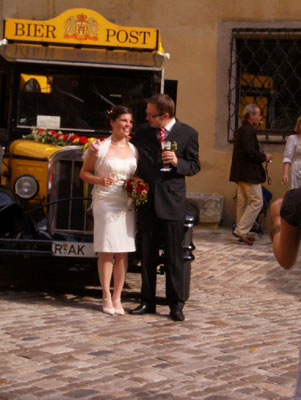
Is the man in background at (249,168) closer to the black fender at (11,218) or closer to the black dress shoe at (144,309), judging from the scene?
the black dress shoe at (144,309)

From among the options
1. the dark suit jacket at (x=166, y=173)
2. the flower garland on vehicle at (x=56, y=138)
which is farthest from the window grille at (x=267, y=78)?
the dark suit jacket at (x=166, y=173)

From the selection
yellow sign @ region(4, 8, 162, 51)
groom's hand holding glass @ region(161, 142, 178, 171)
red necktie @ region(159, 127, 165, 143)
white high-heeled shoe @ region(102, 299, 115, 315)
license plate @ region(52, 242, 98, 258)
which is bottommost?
white high-heeled shoe @ region(102, 299, 115, 315)

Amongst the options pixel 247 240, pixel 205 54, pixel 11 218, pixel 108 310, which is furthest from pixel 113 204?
pixel 205 54

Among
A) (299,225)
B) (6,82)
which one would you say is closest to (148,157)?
(6,82)

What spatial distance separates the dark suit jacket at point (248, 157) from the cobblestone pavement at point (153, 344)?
7.94 feet

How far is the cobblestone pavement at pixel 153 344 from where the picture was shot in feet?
Answer: 16.3

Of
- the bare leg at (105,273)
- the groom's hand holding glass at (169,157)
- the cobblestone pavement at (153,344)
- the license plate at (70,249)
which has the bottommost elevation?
the cobblestone pavement at (153,344)

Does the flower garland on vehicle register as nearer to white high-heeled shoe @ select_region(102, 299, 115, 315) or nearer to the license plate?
the license plate

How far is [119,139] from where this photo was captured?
7453 mm

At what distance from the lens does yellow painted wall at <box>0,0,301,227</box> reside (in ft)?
44.0

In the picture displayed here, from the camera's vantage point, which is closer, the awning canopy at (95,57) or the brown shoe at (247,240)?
the awning canopy at (95,57)

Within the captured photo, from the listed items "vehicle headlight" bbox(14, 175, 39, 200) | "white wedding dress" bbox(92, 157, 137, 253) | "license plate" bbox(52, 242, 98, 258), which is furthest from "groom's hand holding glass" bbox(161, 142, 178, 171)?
"vehicle headlight" bbox(14, 175, 39, 200)

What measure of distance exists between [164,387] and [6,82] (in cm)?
487

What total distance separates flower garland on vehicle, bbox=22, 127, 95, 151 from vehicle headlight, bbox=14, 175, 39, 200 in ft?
1.81
